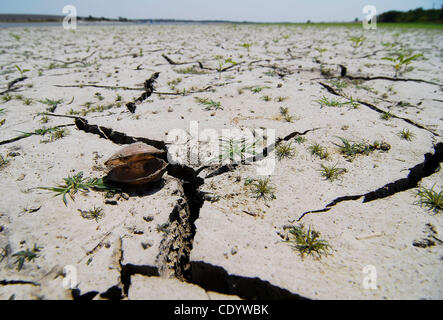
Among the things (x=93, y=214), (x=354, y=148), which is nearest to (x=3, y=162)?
(x=93, y=214)

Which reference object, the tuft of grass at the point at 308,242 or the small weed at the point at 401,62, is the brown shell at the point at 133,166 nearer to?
the tuft of grass at the point at 308,242

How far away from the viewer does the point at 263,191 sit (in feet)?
5.77

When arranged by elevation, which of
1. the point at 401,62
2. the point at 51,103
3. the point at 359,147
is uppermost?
the point at 401,62

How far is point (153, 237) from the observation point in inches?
57.2

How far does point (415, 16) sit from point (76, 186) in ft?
127

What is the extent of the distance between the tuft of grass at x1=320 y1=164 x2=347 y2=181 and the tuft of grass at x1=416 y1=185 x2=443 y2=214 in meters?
0.52

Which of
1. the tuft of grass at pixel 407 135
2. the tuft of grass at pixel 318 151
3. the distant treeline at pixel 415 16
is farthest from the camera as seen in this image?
the distant treeline at pixel 415 16

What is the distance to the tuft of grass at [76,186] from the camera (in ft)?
5.64

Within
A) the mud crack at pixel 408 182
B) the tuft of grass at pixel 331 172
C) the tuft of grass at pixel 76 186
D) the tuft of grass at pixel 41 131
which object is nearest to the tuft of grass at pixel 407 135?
the mud crack at pixel 408 182

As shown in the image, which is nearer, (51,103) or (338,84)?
(51,103)

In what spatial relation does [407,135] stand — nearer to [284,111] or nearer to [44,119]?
[284,111]

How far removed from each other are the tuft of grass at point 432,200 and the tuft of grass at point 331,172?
0.52 metres
